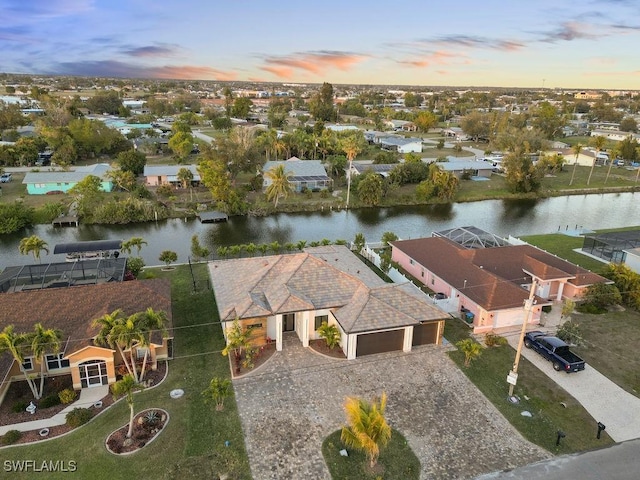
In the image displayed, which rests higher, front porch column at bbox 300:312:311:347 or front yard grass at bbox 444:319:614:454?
front porch column at bbox 300:312:311:347

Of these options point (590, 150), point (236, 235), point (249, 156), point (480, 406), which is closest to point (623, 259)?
point (480, 406)

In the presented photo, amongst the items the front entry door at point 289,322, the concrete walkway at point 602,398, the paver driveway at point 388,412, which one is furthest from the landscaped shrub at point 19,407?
the concrete walkway at point 602,398

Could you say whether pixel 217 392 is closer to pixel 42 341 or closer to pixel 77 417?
pixel 77 417

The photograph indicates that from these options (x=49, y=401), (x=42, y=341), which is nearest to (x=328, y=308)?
(x=42, y=341)

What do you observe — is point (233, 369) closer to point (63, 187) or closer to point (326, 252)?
point (326, 252)

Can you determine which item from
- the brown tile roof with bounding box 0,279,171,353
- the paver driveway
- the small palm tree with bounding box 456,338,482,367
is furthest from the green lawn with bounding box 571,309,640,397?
the brown tile roof with bounding box 0,279,171,353

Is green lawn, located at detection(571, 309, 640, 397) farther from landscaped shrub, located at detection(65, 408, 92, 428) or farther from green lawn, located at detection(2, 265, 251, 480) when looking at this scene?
landscaped shrub, located at detection(65, 408, 92, 428)
